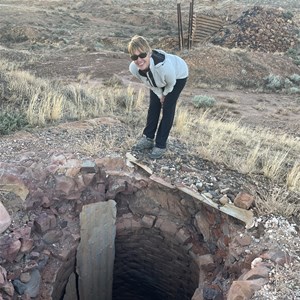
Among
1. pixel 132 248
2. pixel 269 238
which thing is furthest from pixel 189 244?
pixel 269 238

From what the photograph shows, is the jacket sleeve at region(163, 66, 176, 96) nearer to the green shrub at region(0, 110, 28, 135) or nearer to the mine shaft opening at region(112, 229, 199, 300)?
the mine shaft opening at region(112, 229, 199, 300)

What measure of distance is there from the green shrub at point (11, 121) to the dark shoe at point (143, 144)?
1.87 metres

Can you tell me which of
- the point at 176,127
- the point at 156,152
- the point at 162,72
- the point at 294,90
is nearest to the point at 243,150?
the point at 176,127

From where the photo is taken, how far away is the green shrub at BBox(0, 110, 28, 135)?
19.4 feet

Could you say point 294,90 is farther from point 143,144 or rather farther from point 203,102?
point 143,144

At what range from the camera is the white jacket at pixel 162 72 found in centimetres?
434

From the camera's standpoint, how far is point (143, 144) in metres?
5.55

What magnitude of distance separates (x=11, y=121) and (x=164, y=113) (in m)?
2.55

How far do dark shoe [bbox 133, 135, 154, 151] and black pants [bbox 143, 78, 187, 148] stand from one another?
0.07 metres

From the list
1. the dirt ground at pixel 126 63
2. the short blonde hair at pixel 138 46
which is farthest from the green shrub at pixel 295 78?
the short blonde hair at pixel 138 46

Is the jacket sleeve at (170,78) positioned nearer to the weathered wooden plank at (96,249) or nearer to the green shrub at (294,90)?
the weathered wooden plank at (96,249)

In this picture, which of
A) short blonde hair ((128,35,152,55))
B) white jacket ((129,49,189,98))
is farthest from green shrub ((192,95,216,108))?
short blonde hair ((128,35,152,55))

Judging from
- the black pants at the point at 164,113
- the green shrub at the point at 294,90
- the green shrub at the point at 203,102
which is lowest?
the green shrub at the point at 294,90

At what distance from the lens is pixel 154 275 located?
20.7ft
